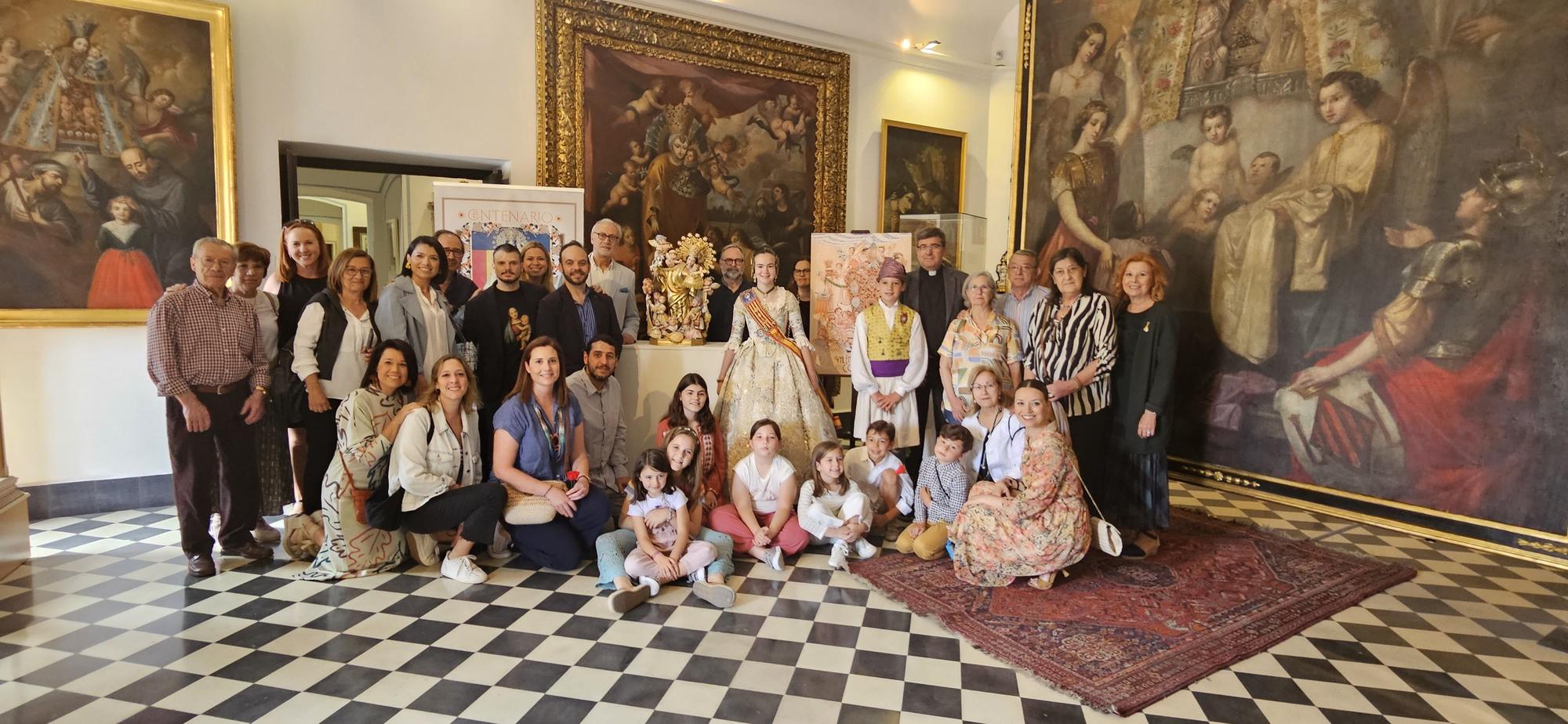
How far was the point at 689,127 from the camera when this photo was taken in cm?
859

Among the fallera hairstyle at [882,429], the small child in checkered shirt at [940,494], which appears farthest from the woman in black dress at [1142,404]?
the fallera hairstyle at [882,429]

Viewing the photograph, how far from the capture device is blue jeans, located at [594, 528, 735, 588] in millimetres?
4566

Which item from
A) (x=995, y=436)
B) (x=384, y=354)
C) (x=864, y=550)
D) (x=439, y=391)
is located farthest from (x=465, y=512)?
(x=995, y=436)

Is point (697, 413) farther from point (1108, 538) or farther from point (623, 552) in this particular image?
point (1108, 538)

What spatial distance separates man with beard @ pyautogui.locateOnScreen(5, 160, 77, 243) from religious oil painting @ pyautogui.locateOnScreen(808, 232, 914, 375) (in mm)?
5435

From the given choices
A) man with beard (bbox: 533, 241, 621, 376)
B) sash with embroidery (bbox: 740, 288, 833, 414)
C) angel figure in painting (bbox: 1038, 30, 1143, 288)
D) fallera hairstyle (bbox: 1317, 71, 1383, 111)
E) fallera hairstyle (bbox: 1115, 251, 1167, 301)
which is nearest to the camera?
fallera hairstyle (bbox: 1115, 251, 1167, 301)

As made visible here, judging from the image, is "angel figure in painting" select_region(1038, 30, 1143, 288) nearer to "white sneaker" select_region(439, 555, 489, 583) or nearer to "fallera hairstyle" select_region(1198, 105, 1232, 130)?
"fallera hairstyle" select_region(1198, 105, 1232, 130)

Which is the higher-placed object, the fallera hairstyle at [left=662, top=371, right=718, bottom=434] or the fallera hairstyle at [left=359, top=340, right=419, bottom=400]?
the fallera hairstyle at [left=359, top=340, right=419, bottom=400]

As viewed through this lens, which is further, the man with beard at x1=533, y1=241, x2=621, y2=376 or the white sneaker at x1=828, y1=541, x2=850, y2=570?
the man with beard at x1=533, y1=241, x2=621, y2=376

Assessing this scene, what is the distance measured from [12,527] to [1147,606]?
621 centimetres

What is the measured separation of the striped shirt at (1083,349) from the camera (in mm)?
5320

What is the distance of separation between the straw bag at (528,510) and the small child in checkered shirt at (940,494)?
2.16m

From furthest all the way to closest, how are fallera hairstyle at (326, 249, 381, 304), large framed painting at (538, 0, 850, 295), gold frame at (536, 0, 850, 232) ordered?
large framed painting at (538, 0, 850, 295)
gold frame at (536, 0, 850, 232)
fallera hairstyle at (326, 249, 381, 304)

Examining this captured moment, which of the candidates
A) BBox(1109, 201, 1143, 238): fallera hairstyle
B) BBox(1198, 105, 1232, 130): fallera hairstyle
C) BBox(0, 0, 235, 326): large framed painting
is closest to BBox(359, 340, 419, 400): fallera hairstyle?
BBox(0, 0, 235, 326): large framed painting
